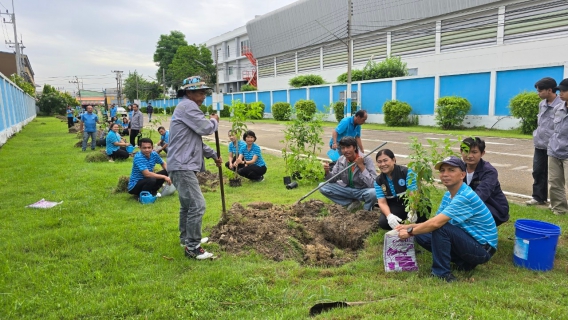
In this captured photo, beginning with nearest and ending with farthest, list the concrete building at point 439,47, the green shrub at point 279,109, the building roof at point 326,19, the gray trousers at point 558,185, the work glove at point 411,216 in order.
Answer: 1. the work glove at point 411,216
2. the gray trousers at point 558,185
3. the concrete building at point 439,47
4. the building roof at point 326,19
5. the green shrub at point 279,109

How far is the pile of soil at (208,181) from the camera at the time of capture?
7.62m

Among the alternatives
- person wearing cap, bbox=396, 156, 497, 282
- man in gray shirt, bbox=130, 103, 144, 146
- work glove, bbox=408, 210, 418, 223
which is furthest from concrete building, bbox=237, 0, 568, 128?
person wearing cap, bbox=396, 156, 497, 282

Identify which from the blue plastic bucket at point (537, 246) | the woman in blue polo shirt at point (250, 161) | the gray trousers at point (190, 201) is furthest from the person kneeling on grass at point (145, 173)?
the blue plastic bucket at point (537, 246)

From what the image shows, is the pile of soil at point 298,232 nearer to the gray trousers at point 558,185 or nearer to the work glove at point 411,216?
the work glove at point 411,216

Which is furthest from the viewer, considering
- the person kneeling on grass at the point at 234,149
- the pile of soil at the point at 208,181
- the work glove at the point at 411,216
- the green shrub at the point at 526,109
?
the green shrub at the point at 526,109

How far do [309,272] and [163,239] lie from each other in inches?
77.9

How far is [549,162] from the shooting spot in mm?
5465

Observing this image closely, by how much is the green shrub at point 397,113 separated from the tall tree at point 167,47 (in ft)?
164

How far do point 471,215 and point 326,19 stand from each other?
34427mm

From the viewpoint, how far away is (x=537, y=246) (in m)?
3.64

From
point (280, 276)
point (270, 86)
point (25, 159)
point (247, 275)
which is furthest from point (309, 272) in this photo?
point (270, 86)

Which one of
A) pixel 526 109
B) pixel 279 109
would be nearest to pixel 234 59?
pixel 279 109

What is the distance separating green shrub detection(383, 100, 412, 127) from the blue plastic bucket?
1852cm

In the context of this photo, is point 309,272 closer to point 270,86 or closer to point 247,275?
point 247,275
